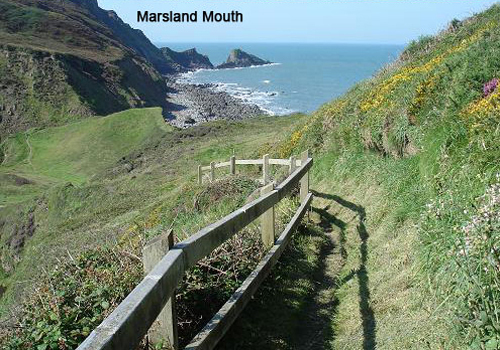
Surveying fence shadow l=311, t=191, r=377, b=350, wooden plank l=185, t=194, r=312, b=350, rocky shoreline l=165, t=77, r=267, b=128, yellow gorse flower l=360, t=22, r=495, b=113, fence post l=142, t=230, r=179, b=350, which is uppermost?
yellow gorse flower l=360, t=22, r=495, b=113

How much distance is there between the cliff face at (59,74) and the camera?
9956 cm

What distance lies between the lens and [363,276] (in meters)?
5.93

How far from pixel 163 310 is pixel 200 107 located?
354ft

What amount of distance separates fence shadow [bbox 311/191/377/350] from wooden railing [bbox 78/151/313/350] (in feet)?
3.03

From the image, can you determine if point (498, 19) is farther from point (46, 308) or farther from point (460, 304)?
point (46, 308)

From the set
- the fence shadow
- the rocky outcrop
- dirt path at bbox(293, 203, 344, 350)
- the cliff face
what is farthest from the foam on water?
dirt path at bbox(293, 203, 344, 350)

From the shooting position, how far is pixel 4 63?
10425cm

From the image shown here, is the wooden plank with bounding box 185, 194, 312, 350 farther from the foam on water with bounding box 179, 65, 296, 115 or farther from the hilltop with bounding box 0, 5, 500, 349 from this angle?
the foam on water with bounding box 179, 65, 296, 115

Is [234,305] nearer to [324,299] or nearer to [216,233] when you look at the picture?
[216,233]

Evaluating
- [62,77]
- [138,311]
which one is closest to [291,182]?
[138,311]

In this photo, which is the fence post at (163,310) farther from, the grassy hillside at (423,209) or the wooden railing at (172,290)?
the grassy hillside at (423,209)

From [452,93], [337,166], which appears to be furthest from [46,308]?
[337,166]

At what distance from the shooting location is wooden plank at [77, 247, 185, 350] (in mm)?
2078

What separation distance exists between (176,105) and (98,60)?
2413 cm
